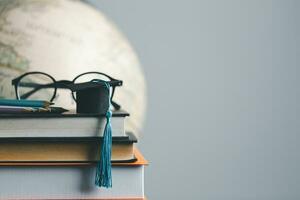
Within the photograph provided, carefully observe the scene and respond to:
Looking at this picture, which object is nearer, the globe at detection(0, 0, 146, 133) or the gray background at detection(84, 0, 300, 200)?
the globe at detection(0, 0, 146, 133)

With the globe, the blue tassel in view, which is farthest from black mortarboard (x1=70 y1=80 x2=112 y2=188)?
the globe

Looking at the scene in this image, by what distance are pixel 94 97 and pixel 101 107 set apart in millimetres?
15

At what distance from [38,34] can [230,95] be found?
0.64m

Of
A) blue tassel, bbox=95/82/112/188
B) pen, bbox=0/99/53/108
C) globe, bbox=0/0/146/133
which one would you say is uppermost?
globe, bbox=0/0/146/133

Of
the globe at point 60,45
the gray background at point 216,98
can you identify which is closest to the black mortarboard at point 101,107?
the globe at point 60,45

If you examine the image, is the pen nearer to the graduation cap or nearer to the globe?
the graduation cap

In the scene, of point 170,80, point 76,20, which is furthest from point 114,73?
A: point 170,80

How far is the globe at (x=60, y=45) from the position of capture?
0.92 metres

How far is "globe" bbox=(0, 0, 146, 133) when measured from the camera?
3.01 feet

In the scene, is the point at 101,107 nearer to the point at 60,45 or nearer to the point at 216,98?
the point at 60,45

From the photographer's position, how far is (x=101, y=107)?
1.86 ft

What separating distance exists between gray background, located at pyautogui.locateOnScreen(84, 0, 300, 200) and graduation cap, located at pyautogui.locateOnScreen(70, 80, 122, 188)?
0.77m

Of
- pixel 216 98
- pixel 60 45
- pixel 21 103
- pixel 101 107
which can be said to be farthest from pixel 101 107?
pixel 216 98

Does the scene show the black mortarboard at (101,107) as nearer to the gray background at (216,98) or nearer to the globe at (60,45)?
the globe at (60,45)
